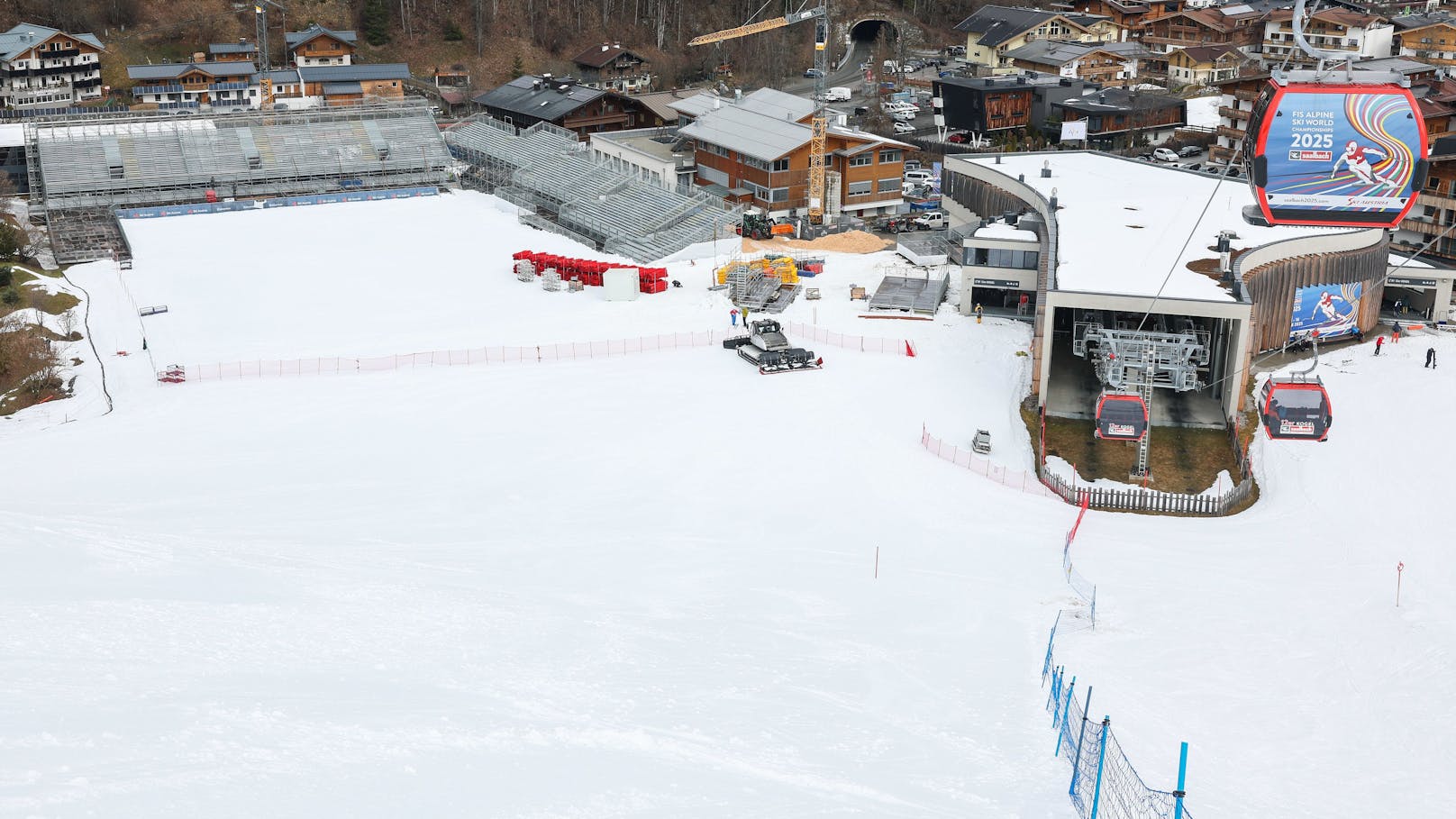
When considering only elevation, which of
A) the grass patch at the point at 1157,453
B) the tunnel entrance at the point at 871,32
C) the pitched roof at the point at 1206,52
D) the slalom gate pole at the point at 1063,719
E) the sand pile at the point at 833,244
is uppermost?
the tunnel entrance at the point at 871,32

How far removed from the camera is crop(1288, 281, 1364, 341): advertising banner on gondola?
90.7 ft

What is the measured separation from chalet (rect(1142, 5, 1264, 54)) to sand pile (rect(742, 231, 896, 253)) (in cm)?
3462

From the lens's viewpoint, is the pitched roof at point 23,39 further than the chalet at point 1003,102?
Yes

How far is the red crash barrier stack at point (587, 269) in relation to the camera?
3231 cm

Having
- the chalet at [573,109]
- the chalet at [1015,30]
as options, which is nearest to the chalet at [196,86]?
the chalet at [573,109]

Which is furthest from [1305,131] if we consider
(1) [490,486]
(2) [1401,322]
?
(2) [1401,322]

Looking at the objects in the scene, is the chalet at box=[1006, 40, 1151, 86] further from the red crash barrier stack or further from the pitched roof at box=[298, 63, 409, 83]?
the red crash barrier stack

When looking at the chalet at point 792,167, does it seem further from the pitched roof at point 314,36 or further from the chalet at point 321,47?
the chalet at point 321,47

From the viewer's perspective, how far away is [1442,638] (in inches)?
627

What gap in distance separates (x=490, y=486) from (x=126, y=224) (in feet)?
81.9

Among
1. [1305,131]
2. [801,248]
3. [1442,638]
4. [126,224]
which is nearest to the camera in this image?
[1442,638]

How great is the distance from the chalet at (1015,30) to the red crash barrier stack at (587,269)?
35757mm

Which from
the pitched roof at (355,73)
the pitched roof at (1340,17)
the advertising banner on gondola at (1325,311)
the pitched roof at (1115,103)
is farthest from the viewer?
the pitched roof at (1340,17)

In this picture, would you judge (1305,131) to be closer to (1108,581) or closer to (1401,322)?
(1108,581)
